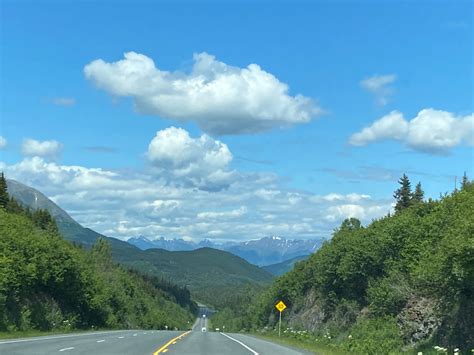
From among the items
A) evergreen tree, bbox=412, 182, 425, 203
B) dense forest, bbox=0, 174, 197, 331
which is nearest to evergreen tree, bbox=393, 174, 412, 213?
evergreen tree, bbox=412, 182, 425, 203

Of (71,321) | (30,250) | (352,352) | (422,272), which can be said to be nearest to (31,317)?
(30,250)

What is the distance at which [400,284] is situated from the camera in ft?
149

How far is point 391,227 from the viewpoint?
51094 mm

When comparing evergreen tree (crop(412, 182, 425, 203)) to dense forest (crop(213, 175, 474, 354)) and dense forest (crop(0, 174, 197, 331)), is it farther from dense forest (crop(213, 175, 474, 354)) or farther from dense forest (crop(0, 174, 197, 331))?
dense forest (crop(0, 174, 197, 331))

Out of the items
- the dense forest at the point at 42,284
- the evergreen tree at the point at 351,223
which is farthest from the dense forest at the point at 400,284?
the dense forest at the point at 42,284

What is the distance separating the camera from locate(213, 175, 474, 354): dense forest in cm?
2753

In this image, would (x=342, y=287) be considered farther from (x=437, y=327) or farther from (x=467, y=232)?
(x=467, y=232)

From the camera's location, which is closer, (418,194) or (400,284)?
(400,284)

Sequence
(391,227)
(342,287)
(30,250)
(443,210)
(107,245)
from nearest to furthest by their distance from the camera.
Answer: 1. (443,210)
2. (391,227)
3. (30,250)
4. (342,287)
5. (107,245)

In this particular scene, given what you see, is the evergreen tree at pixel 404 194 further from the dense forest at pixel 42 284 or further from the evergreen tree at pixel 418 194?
the dense forest at pixel 42 284

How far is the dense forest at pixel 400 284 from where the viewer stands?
27.5 meters

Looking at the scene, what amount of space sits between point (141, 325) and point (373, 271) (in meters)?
96.7

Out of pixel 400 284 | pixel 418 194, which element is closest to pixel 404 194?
pixel 418 194

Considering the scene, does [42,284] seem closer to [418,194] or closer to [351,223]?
[351,223]
